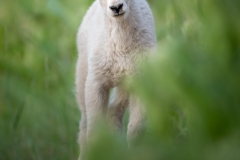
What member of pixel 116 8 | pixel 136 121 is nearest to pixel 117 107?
pixel 136 121

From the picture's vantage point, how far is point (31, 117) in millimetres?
5473

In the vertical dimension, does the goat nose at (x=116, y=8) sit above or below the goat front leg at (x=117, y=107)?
above

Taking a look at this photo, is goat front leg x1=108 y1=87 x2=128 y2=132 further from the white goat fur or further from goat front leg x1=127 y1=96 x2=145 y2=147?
goat front leg x1=127 y1=96 x2=145 y2=147

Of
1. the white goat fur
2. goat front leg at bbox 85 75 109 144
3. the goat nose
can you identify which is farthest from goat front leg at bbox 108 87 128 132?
the goat nose

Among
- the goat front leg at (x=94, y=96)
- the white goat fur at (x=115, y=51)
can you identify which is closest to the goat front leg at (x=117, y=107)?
the white goat fur at (x=115, y=51)

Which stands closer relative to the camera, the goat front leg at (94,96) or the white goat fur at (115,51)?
the white goat fur at (115,51)

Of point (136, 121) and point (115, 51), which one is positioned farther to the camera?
point (136, 121)

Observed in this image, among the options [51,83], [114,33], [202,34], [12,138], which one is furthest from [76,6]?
[202,34]

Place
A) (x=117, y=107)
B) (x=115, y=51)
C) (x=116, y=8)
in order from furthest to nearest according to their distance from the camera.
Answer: (x=117, y=107), (x=115, y=51), (x=116, y=8)

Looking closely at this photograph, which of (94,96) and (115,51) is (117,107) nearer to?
(94,96)

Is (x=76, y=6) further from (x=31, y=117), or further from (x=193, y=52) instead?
(x=193, y=52)

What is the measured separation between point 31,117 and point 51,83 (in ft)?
4.16

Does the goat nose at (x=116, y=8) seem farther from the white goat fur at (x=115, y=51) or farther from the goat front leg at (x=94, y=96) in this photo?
the goat front leg at (x=94, y=96)

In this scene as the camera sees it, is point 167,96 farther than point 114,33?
No
